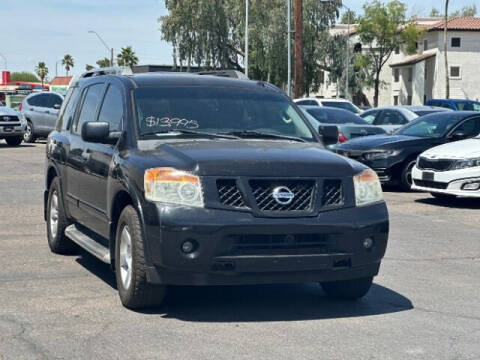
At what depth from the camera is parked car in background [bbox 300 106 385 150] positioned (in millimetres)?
20562

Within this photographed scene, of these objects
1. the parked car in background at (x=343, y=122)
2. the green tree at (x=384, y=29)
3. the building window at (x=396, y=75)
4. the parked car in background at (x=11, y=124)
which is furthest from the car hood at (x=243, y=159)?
the building window at (x=396, y=75)

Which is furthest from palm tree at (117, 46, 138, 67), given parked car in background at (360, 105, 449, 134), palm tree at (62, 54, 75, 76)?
parked car in background at (360, 105, 449, 134)

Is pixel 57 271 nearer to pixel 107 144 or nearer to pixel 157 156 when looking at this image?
pixel 107 144

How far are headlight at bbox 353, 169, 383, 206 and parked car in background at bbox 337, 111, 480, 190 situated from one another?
32.7 feet

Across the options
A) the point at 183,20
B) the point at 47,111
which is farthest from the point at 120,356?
the point at 183,20

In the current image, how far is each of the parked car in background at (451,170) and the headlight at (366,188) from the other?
25.2ft

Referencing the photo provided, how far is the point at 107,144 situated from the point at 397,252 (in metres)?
3.71

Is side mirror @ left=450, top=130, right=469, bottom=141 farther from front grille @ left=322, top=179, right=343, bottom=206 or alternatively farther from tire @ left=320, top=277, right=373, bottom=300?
front grille @ left=322, top=179, right=343, bottom=206

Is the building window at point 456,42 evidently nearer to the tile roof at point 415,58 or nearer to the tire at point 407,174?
the tile roof at point 415,58

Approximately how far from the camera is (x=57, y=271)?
823cm

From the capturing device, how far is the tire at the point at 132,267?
20.6 ft

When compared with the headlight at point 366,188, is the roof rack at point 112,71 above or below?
above

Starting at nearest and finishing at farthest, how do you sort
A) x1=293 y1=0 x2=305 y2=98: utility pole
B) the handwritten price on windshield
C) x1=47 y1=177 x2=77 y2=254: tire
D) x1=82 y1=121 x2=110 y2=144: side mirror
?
x1=82 y1=121 x2=110 y2=144: side mirror, the handwritten price on windshield, x1=47 y1=177 x2=77 y2=254: tire, x1=293 y1=0 x2=305 y2=98: utility pole

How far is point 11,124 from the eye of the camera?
29312mm
